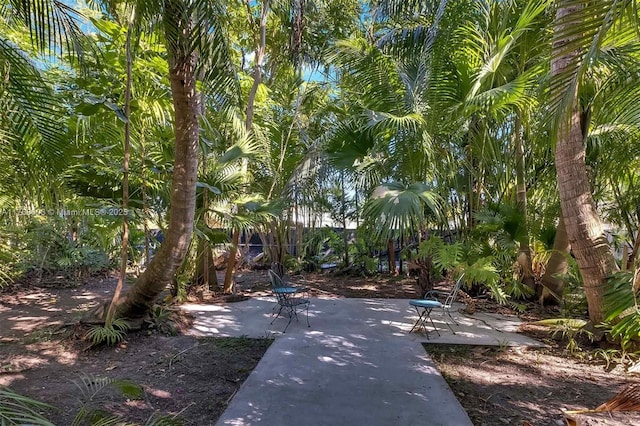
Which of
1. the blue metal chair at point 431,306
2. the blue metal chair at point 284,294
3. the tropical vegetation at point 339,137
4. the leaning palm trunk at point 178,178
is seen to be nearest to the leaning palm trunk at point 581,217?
the tropical vegetation at point 339,137

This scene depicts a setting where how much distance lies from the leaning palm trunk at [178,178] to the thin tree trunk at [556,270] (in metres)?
5.67

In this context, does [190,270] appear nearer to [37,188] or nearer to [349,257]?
[37,188]

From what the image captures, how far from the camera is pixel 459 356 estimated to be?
13.7ft

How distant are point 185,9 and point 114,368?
3.43 m

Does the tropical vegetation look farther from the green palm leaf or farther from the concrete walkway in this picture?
the concrete walkway

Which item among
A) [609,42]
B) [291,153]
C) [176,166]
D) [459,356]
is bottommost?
[459,356]

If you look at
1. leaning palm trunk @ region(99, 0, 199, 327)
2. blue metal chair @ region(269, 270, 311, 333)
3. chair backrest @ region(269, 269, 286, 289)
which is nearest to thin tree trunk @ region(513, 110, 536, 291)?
blue metal chair @ region(269, 270, 311, 333)

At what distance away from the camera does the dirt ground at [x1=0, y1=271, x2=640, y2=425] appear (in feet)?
9.48

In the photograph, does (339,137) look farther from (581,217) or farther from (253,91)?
(581,217)

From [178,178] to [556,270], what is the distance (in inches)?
241

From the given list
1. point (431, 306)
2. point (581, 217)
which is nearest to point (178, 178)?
point (431, 306)

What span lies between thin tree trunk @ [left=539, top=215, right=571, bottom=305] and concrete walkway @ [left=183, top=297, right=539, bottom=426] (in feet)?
3.84

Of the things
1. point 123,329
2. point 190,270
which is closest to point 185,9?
point 123,329

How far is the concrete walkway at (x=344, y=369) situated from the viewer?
281 cm
